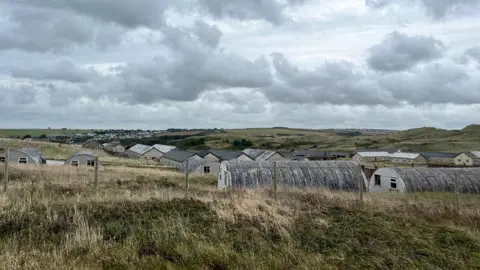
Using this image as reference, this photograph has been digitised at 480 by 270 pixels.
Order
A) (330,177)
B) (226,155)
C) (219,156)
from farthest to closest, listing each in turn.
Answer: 1. (226,155)
2. (219,156)
3. (330,177)

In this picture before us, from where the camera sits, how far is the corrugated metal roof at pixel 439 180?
113ft

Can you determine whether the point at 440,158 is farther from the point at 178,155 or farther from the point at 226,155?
the point at 178,155

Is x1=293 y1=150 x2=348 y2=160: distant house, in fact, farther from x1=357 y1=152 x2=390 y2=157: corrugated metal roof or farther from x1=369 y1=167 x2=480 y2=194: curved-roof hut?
x1=369 y1=167 x2=480 y2=194: curved-roof hut

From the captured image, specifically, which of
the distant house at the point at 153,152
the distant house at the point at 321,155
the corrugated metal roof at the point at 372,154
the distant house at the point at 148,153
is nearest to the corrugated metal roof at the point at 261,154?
the distant house at the point at 321,155

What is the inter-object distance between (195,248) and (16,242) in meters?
3.60

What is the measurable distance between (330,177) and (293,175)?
324cm

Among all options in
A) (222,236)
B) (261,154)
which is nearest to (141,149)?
(261,154)

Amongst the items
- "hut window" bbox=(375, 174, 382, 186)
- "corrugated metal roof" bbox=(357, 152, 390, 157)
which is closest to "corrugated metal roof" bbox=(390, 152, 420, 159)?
"corrugated metal roof" bbox=(357, 152, 390, 157)

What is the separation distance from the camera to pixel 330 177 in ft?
108

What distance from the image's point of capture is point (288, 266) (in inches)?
272

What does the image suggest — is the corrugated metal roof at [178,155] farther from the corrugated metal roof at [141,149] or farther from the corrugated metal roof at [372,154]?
the corrugated metal roof at [372,154]

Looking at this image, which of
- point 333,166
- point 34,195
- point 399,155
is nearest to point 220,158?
point 333,166

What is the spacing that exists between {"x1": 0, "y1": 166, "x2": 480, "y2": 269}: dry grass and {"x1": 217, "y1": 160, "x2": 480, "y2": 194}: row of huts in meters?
18.9

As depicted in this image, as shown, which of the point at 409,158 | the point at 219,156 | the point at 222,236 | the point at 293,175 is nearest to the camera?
the point at 222,236
